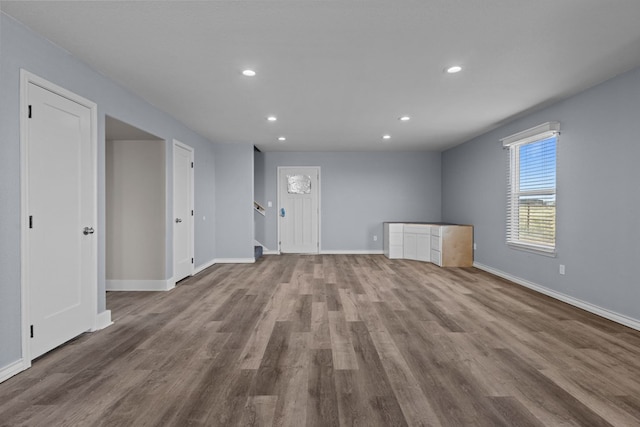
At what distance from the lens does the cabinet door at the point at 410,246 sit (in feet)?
22.4

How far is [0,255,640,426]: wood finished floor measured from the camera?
5.82ft

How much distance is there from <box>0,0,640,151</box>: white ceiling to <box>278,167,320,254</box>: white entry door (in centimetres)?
323

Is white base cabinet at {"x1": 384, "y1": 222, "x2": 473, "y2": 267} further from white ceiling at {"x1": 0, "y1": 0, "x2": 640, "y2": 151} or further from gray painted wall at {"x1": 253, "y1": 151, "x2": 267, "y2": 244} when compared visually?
gray painted wall at {"x1": 253, "y1": 151, "x2": 267, "y2": 244}

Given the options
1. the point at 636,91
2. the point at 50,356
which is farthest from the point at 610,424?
the point at 50,356

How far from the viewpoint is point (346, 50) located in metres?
2.68

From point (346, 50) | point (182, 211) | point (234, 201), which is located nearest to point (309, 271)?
point (234, 201)

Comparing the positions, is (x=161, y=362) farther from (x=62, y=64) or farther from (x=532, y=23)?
(x=532, y=23)

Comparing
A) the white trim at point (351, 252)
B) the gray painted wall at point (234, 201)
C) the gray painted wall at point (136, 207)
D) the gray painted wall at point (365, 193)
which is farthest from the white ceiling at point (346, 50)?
the white trim at point (351, 252)

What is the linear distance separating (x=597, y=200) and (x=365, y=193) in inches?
183

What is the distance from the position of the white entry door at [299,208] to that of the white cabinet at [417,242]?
203 cm

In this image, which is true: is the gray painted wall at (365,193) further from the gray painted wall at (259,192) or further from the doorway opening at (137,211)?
the doorway opening at (137,211)

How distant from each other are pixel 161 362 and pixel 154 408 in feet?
1.96

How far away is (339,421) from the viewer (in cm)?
170

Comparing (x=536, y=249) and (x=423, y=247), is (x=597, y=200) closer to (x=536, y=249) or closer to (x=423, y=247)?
(x=536, y=249)
